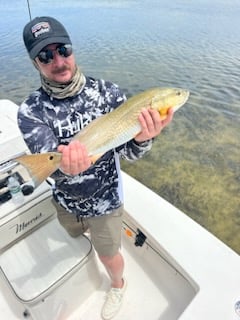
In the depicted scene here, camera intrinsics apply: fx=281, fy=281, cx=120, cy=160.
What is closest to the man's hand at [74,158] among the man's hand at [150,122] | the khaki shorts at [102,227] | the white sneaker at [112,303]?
the man's hand at [150,122]

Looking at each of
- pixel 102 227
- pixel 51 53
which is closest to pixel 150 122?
pixel 51 53

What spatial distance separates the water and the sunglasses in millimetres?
3906

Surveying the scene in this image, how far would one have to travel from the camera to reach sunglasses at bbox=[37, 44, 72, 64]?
185 centimetres

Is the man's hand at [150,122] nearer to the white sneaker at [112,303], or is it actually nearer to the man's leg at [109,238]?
the man's leg at [109,238]

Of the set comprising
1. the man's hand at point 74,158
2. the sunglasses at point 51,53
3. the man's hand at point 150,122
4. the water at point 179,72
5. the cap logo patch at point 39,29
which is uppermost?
the cap logo patch at point 39,29

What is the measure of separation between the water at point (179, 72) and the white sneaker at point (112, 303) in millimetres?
2428

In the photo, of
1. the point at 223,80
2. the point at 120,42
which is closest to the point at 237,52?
the point at 223,80

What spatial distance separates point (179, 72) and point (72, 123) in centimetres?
924

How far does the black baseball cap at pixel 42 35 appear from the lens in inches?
72.1

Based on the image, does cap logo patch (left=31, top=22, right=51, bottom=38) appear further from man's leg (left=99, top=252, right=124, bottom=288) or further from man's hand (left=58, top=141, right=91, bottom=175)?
man's leg (left=99, top=252, right=124, bottom=288)

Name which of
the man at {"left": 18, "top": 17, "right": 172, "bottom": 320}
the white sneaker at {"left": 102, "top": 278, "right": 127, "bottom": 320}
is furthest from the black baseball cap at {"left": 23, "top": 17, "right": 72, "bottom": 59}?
the white sneaker at {"left": 102, "top": 278, "right": 127, "bottom": 320}

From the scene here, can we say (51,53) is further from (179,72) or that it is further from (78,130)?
Result: (179,72)

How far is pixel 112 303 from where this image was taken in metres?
2.72

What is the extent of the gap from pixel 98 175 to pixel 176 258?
1.00 metres
